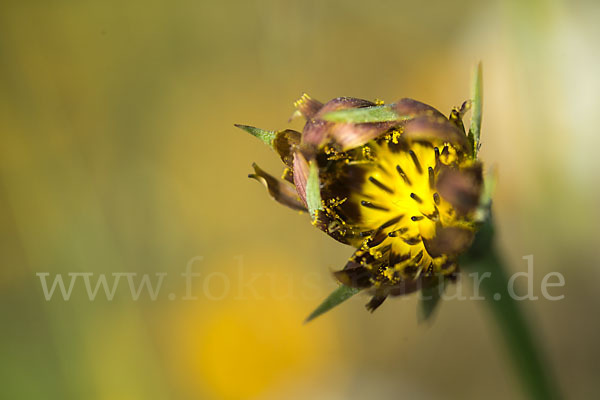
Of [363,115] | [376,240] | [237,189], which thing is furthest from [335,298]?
[237,189]

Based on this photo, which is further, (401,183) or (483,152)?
(483,152)

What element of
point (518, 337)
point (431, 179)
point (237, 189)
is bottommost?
point (518, 337)

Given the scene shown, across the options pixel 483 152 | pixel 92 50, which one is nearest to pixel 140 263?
pixel 92 50

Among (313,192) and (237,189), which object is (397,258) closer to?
(313,192)

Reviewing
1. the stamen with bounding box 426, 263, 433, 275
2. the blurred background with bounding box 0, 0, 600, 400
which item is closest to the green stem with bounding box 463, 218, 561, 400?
the stamen with bounding box 426, 263, 433, 275

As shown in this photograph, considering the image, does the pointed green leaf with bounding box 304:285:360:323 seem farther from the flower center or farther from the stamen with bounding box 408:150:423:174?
the stamen with bounding box 408:150:423:174

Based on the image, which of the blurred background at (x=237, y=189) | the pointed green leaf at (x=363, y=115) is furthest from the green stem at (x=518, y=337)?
the blurred background at (x=237, y=189)

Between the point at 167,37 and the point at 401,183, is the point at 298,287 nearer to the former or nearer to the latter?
the point at 167,37
